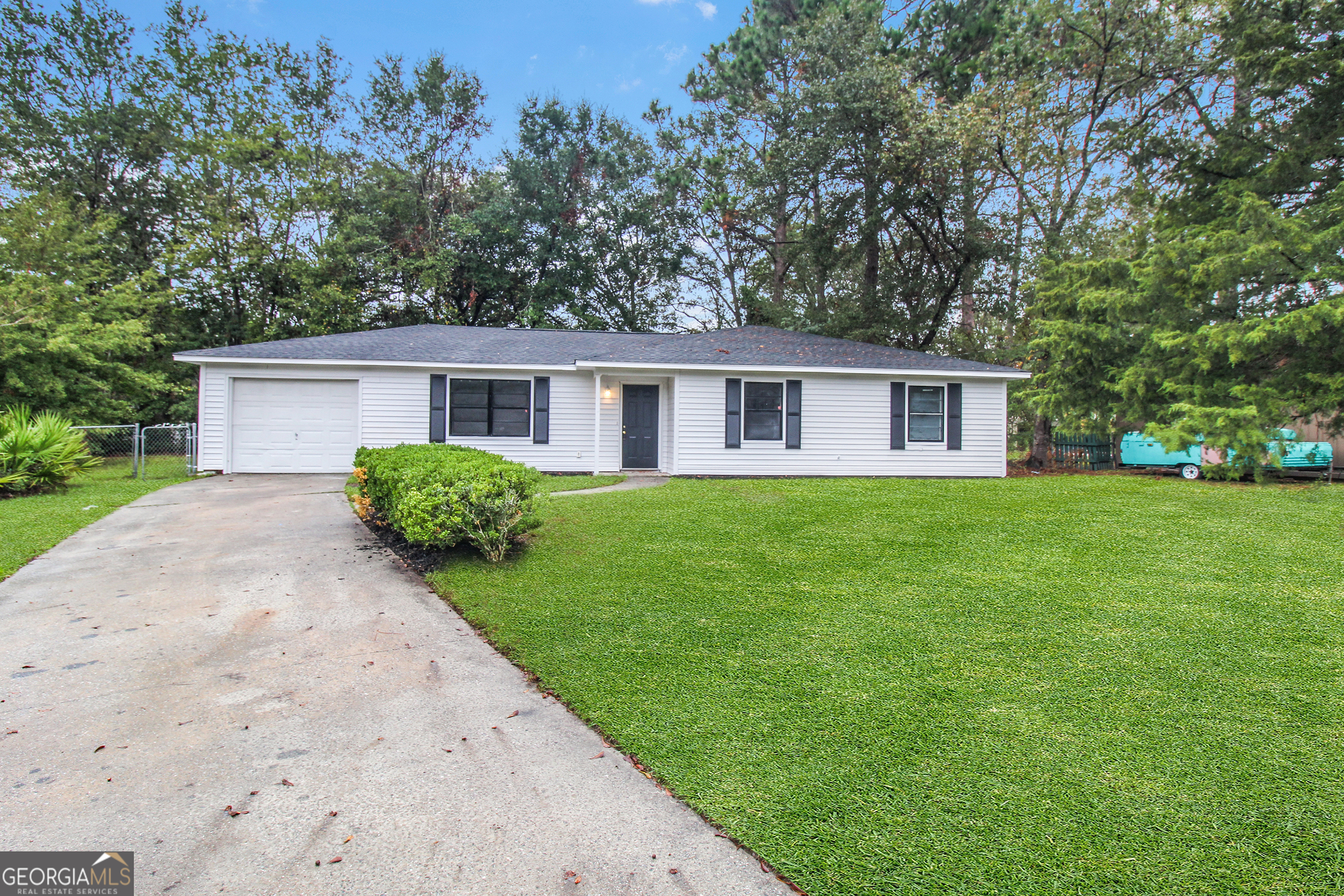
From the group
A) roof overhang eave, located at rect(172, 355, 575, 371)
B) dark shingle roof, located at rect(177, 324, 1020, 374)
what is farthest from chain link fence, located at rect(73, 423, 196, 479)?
dark shingle roof, located at rect(177, 324, 1020, 374)

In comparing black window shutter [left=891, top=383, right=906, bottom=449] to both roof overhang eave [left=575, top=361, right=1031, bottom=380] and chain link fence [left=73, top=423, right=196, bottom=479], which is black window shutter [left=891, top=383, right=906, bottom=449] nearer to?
roof overhang eave [left=575, top=361, right=1031, bottom=380]

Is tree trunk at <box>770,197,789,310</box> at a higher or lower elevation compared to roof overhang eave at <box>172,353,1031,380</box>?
higher

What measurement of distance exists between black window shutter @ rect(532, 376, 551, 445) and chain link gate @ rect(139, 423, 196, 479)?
21.0 feet

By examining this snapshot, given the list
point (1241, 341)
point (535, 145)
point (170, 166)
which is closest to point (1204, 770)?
point (1241, 341)

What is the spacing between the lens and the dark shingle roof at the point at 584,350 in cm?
1311

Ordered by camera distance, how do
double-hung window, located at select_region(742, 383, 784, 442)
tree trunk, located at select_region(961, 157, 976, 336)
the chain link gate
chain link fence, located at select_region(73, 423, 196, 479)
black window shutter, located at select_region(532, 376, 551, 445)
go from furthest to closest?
tree trunk, located at select_region(961, 157, 976, 336) → black window shutter, located at select_region(532, 376, 551, 445) → double-hung window, located at select_region(742, 383, 784, 442) → the chain link gate → chain link fence, located at select_region(73, 423, 196, 479)

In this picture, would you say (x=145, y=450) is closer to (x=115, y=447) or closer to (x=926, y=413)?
(x=115, y=447)

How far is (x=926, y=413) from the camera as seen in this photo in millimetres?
14008

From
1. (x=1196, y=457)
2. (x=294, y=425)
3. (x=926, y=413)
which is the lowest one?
(x=1196, y=457)

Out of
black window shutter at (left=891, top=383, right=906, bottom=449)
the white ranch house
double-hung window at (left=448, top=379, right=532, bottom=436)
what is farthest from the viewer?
black window shutter at (left=891, top=383, right=906, bottom=449)

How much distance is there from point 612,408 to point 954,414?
283 inches

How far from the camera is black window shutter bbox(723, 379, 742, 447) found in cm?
1320

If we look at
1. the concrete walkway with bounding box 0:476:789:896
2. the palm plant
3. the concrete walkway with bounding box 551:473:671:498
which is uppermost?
the palm plant

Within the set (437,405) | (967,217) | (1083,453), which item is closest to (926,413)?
(1083,453)
